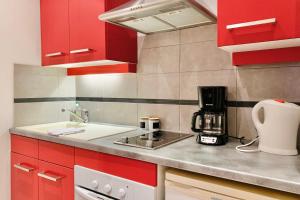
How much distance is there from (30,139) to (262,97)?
5.27 ft

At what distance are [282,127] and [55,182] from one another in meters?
1.40

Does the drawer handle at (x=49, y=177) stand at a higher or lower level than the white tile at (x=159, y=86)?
lower

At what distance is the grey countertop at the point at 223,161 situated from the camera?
0.83m

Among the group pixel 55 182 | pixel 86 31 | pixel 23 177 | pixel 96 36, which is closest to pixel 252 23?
pixel 96 36

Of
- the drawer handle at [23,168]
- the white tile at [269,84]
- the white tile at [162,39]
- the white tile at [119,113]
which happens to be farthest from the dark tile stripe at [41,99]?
the white tile at [269,84]

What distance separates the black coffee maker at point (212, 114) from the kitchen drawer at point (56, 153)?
79 cm

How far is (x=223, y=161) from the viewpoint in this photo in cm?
100

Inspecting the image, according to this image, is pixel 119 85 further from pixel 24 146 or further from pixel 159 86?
pixel 24 146

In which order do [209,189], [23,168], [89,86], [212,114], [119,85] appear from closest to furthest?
[209,189] < [212,114] < [23,168] < [119,85] < [89,86]

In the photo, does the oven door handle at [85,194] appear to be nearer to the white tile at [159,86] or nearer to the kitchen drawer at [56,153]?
the kitchen drawer at [56,153]

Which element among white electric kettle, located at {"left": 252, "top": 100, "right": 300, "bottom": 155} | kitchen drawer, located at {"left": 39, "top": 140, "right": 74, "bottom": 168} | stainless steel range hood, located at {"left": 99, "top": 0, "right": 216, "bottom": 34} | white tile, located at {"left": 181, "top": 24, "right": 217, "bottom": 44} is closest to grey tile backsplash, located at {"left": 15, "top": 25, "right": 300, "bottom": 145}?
white tile, located at {"left": 181, "top": 24, "right": 217, "bottom": 44}

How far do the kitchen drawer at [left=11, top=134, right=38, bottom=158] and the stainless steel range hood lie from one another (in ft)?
3.40

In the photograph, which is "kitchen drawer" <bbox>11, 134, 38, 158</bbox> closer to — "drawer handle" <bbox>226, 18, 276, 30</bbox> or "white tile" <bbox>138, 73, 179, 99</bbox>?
"white tile" <bbox>138, 73, 179, 99</bbox>

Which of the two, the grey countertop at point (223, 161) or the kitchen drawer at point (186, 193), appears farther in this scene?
the kitchen drawer at point (186, 193)
